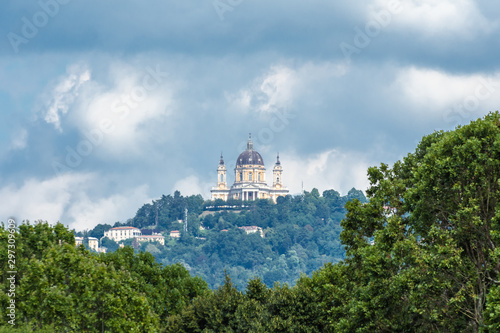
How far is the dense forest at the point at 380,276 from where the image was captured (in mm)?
30875

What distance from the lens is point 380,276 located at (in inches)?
1372

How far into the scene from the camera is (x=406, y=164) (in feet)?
124

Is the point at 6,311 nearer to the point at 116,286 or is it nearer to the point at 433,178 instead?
the point at 116,286

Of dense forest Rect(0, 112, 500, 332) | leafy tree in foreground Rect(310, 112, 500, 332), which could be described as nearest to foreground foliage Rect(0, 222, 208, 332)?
dense forest Rect(0, 112, 500, 332)

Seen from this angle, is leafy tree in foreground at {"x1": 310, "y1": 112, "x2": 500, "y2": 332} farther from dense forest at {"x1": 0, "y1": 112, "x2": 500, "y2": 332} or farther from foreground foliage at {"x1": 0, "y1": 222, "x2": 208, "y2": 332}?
foreground foliage at {"x1": 0, "y1": 222, "x2": 208, "y2": 332}

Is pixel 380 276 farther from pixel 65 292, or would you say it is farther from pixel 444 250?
pixel 65 292

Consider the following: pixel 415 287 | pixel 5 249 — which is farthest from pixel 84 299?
pixel 415 287

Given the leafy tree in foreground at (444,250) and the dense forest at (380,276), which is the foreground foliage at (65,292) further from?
the leafy tree in foreground at (444,250)

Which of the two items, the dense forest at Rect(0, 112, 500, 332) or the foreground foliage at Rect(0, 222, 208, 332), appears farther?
the foreground foliage at Rect(0, 222, 208, 332)

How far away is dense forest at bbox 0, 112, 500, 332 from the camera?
3088 cm

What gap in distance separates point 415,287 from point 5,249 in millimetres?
17419

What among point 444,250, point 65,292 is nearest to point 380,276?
point 444,250

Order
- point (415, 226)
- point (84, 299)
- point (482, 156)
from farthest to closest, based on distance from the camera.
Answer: point (84, 299) → point (415, 226) → point (482, 156)

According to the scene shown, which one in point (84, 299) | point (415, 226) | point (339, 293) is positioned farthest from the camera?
point (339, 293)
